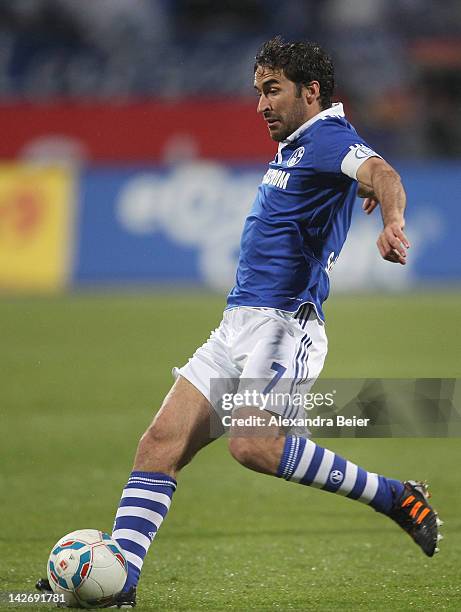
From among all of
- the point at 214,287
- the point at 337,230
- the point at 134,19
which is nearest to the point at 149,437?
the point at 337,230

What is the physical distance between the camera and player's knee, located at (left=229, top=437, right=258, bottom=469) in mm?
4863

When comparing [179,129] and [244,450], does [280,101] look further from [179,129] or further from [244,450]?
[179,129]

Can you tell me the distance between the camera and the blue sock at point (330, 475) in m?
4.95

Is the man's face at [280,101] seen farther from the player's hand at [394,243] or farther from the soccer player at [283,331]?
the player's hand at [394,243]

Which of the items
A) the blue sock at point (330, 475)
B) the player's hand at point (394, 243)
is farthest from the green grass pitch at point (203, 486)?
the player's hand at point (394, 243)

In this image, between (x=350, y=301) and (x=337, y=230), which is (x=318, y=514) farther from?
(x=350, y=301)

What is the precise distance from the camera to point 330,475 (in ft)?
16.6

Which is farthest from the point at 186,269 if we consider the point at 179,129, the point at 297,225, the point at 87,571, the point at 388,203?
the point at 388,203

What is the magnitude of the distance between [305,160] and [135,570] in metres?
1.78

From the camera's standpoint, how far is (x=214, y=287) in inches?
758

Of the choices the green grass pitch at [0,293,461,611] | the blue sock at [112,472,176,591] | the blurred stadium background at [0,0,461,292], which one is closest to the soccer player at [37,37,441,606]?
the blue sock at [112,472,176,591]

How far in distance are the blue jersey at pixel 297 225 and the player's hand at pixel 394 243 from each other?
2.18 ft

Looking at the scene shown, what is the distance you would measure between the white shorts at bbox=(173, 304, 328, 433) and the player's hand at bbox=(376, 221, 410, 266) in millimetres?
824

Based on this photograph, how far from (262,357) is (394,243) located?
92 cm
